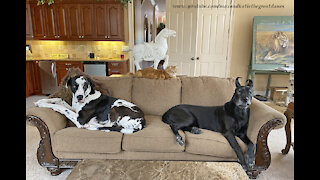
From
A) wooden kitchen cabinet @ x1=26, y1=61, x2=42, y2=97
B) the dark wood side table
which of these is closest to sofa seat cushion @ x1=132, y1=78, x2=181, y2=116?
the dark wood side table

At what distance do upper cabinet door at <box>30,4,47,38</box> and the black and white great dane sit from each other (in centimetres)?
394

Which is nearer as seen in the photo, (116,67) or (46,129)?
(46,129)

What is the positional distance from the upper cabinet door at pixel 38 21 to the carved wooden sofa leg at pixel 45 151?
423cm

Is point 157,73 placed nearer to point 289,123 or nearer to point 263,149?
point 263,149

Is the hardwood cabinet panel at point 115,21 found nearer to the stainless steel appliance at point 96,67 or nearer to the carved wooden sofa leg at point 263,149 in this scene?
the stainless steel appliance at point 96,67

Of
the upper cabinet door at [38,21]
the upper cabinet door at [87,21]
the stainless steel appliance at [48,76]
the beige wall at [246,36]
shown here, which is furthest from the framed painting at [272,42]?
the upper cabinet door at [38,21]

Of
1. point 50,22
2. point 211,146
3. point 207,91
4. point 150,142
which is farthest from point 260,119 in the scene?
point 50,22

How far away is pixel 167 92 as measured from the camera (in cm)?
244

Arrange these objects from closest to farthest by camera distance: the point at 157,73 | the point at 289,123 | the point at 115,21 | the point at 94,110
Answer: the point at 94,110 < the point at 289,123 < the point at 157,73 < the point at 115,21

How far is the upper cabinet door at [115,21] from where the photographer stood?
5.05 m

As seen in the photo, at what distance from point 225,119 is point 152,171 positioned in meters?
0.99

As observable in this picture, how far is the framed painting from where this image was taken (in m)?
4.79
